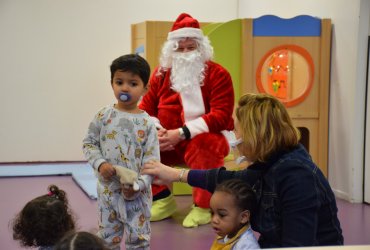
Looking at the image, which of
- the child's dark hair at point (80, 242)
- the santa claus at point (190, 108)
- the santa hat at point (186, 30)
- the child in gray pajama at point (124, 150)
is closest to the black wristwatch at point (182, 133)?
the santa claus at point (190, 108)

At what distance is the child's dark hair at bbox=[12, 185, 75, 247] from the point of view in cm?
178

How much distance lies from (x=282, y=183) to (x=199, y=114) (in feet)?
6.00

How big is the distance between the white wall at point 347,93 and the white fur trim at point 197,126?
1338mm

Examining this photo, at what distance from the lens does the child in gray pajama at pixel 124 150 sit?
7.64 feet

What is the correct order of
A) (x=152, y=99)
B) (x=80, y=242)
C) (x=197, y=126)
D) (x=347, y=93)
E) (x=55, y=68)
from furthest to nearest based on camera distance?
(x=55, y=68), (x=347, y=93), (x=152, y=99), (x=197, y=126), (x=80, y=242)

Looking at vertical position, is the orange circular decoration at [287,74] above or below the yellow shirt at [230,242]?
above

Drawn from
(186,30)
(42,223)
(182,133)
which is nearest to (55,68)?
(186,30)

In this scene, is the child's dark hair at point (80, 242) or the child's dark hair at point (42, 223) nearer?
the child's dark hair at point (80, 242)

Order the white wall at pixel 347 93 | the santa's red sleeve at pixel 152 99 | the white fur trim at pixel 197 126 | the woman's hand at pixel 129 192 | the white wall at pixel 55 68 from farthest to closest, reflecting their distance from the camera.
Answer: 1. the white wall at pixel 55 68
2. the white wall at pixel 347 93
3. the santa's red sleeve at pixel 152 99
4. the white fur trim at pixel 197 126
5. the woman's hand at pixel 129 192

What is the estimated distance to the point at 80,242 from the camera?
1.21 m

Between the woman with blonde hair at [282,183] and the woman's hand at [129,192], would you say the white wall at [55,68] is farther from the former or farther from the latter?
the woman with blonde hair at [282,183]

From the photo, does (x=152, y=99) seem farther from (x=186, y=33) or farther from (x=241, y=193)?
(x=241, y=193)

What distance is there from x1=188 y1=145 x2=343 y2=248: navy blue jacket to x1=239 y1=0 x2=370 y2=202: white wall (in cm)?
248

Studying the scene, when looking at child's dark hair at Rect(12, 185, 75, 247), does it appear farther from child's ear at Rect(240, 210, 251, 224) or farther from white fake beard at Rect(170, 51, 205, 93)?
white fake beard at Rect(170, 51, 205, 93)
